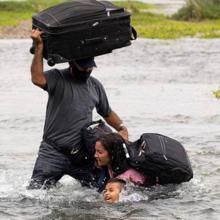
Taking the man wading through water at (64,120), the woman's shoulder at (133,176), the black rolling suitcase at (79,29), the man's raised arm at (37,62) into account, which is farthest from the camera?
the man wading through water at (64,120)

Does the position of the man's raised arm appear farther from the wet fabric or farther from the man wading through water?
the wet fabric

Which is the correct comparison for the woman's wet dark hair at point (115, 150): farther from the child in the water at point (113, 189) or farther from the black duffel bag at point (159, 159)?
the child in the water at point (113, 189)

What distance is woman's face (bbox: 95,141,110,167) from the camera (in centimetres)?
794

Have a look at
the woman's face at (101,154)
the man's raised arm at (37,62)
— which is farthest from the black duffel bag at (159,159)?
the man's raised arm at (37,62)

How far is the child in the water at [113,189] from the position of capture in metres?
7.80

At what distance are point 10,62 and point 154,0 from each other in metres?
33.0

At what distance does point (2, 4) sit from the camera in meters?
43.8

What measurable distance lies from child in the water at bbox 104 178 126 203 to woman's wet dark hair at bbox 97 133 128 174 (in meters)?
0.18

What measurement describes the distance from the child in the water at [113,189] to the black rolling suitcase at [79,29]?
1218mm

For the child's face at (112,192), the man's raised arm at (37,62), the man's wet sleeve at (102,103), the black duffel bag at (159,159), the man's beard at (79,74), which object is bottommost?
the child's face at (112,192)

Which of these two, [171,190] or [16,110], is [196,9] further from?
[171,190]

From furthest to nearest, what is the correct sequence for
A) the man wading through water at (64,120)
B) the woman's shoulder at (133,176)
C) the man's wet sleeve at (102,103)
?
the man's wet sleeve at (102,103)
the man wading through water at (64,120)
the woman's shoulder at (133,176)

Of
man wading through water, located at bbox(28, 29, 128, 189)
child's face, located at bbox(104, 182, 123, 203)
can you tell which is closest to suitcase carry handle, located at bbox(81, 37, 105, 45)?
man wading through water, located at bbox(28, 29, 128, 189)

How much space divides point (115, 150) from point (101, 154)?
14 cm
